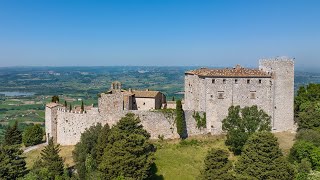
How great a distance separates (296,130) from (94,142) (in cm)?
2496

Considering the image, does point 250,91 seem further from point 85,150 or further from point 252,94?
point 85,150

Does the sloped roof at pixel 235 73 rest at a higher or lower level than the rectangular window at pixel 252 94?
higher

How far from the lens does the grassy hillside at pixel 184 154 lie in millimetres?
35469

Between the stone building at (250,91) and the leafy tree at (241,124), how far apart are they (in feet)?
4.85

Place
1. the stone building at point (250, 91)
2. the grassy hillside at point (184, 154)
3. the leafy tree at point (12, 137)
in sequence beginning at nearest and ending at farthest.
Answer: the grassy hillside at point (184, 154) → the stone building at point (250, 91) → the leafy tree at point (12, 137)

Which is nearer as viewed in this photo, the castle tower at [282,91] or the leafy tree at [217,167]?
the leafy tree at [217,167]

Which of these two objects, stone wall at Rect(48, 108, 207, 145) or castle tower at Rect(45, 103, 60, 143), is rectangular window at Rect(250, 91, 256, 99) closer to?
stone wall at Rect(48, 108, 207, 145)

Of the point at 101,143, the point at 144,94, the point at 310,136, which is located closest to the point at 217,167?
the point at 101,143

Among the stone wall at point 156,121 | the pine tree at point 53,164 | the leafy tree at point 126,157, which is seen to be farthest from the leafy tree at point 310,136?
the pine tree at point 53,164

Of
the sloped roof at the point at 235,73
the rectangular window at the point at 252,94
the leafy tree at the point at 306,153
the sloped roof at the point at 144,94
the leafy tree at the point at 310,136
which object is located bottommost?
the leafy tree at the point at 306,153

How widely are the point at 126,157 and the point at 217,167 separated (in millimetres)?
8720

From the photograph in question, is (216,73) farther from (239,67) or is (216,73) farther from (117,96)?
(117,96)

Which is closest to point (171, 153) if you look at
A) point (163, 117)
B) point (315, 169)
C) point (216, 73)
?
point (163, 117)

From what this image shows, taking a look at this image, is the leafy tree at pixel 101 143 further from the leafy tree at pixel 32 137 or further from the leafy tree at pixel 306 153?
the leafy tree at pixel 32 137
